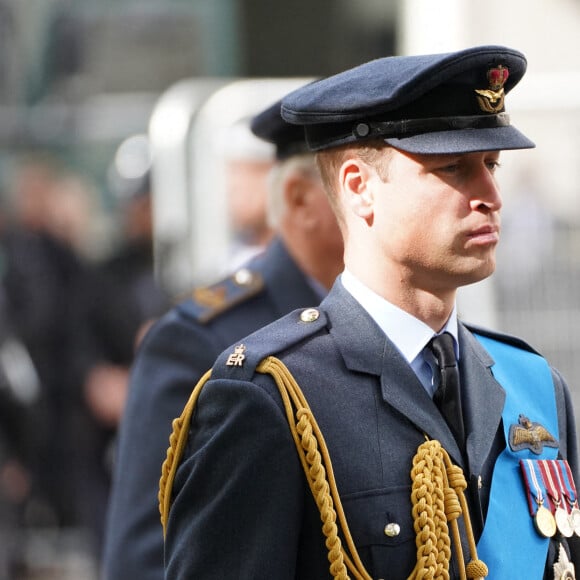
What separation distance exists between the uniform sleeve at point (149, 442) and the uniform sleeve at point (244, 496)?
1132mm

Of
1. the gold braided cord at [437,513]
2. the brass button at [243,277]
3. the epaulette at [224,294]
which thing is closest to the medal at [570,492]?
the gold braided cord at [437,513]

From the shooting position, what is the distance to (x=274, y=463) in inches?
106

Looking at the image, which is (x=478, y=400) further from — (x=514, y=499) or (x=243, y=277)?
(x=243, y=277)

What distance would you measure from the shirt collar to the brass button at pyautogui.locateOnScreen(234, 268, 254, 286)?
1334 millimetres

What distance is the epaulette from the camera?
4070mm

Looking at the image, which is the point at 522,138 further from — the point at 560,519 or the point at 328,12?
the point at 328,12

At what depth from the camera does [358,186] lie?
2889 millimetres

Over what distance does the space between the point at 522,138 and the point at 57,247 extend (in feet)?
18.6

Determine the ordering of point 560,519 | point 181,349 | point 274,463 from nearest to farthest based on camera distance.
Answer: point 274,463, point 560,519, point 181,349

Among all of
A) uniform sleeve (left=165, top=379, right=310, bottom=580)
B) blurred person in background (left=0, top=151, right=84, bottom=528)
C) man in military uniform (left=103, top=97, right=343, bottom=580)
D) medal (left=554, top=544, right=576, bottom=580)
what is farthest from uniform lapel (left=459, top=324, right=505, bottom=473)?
blurred person in background (left=0, top=151, right=84, bottom=528)

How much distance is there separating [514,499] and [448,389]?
9.7 inches

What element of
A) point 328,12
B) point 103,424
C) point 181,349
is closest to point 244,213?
point 103,424

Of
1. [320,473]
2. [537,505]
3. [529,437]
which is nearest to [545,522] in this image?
[537,505]

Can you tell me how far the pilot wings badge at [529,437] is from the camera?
2918 millimetres
